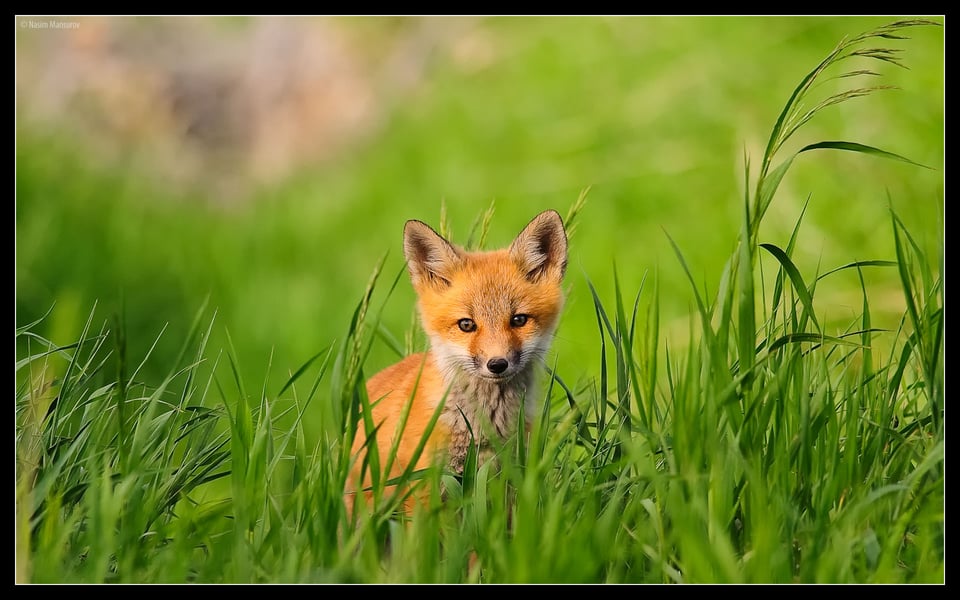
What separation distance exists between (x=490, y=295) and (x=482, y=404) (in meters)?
0.51

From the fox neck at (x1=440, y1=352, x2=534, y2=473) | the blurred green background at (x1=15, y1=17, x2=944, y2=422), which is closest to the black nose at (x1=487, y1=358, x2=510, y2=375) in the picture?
the fox neck at (x1=440, y1=352, x2=534, y2=473)

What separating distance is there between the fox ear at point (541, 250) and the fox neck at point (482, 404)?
464mm

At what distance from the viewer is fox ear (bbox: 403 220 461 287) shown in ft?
14.7

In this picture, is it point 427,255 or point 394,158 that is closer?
point 427,255

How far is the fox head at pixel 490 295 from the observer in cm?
451

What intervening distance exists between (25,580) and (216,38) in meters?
6.59

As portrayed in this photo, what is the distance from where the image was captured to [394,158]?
960cm

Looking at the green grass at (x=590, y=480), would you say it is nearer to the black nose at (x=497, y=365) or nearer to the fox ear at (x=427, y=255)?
the black nose at (x=497, y=365)

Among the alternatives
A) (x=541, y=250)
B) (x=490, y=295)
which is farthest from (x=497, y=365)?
(x=541, y=250)

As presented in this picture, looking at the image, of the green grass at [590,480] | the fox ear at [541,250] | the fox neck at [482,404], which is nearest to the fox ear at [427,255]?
the fox ear at [541,250]

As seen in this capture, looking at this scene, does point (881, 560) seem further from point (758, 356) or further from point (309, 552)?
point (309, 552)

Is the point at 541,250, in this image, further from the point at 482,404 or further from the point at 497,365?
the point at 482,404

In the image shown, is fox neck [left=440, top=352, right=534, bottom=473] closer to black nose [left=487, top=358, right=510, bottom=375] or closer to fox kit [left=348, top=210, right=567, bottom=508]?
fox kit [left=348, top=210, right=567, bottom=508]

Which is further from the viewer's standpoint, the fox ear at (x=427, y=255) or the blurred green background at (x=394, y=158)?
the blurred green background at (x=394, y=158)
